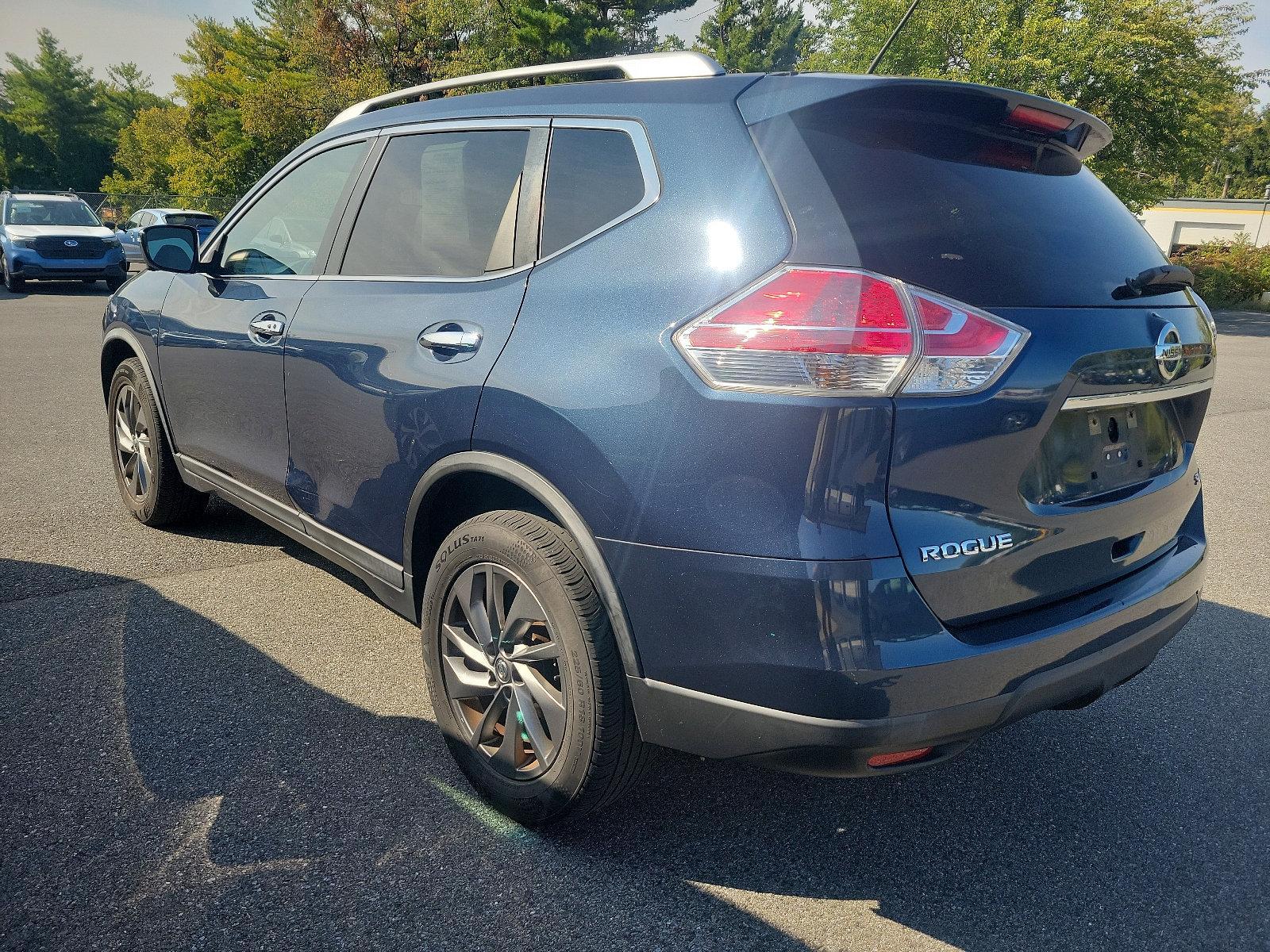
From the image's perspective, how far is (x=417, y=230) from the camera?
2924mm

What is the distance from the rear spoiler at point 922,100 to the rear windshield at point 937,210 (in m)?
0.02

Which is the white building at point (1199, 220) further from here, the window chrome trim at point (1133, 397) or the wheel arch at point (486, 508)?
the wheel arch at point (486, 508)

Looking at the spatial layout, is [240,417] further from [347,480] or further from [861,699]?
[861,699]

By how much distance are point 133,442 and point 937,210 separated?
410cm

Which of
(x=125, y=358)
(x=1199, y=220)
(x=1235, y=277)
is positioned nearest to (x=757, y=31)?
(x=1199, y=220)

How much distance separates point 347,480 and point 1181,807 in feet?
8.46

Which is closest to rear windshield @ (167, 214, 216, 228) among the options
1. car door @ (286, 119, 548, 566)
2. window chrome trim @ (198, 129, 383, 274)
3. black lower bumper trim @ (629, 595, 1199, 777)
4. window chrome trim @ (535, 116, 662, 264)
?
window chrome trim @ (198, 129, 383, 274)

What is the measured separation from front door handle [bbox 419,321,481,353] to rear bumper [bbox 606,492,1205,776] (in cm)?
77

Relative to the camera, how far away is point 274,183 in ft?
12.2

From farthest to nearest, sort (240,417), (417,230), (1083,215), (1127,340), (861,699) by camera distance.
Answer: (240,417) → (417,230) → (1083,215) → (1127,340) → (861,699)

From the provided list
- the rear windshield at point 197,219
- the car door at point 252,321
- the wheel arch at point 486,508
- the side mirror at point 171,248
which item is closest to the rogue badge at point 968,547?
the wheel arch at point 486,508

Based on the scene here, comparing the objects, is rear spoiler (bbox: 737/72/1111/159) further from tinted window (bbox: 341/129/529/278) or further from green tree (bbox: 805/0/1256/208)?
green tree (bbox: 805/0/1256/208)

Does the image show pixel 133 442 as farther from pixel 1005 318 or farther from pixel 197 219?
pixel 197 219

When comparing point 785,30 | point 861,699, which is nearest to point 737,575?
point 861,699
